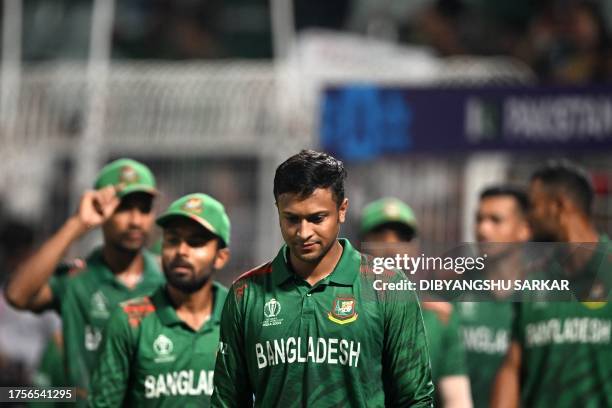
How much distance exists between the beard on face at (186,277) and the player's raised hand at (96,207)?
88cm

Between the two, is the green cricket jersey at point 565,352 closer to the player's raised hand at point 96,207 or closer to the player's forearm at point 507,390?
the player's forearm at point 507,390

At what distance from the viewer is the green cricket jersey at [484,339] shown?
8914 millimetres

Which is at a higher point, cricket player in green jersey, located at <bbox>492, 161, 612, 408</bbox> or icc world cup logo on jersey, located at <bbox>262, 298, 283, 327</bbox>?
cricket player in green jersey, located at <bbox>492, 161, 612, 408</bbox>

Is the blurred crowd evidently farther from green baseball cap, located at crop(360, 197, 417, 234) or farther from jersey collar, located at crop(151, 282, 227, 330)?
jersey collar, located at crop(151, 282, 227, 330)

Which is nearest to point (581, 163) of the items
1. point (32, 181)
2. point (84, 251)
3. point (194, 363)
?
point (84, 251)

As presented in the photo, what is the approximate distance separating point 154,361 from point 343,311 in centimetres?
161

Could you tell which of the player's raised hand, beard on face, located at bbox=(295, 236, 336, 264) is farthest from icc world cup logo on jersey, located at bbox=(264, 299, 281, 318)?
the player's raised hand

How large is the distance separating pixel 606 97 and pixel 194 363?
6025mm

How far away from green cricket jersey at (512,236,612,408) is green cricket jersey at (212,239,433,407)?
1866 mm

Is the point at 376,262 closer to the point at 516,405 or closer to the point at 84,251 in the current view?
the point at 516,405

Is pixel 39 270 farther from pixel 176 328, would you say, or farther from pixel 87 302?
pixel 176 328

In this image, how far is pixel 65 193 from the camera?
13.0 metres

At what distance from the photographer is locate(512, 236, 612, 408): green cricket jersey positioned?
704 cm

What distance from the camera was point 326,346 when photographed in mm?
5230
